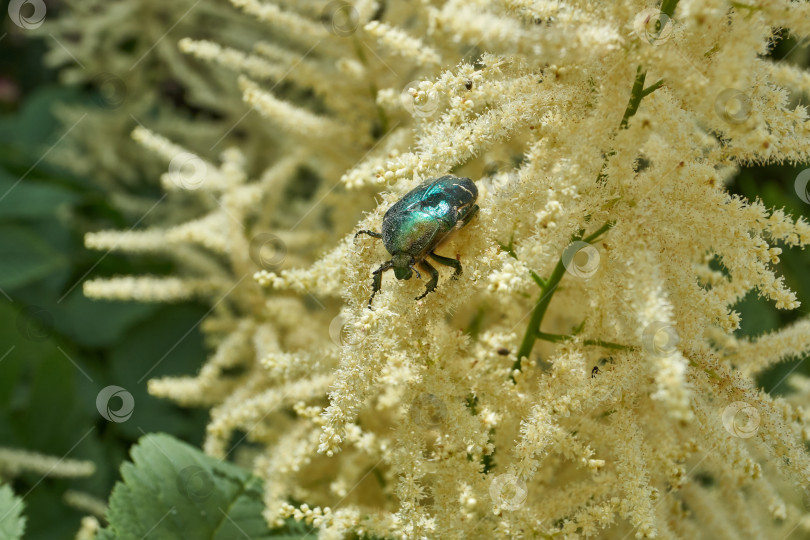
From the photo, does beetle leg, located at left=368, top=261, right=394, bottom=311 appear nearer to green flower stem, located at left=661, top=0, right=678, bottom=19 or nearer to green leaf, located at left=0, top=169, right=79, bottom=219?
green flower stem, located at left=661, top=0, right=678, bottom=19

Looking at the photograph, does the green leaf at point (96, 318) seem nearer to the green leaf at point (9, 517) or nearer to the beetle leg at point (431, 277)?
the green leaf at point (9, 517)

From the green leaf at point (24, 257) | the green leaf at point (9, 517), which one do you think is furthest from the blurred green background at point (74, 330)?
the green leaf at point (9, 517)

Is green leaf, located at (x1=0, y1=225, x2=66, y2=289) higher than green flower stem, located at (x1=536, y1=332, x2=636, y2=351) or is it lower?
lower

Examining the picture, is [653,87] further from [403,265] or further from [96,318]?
[96,318]

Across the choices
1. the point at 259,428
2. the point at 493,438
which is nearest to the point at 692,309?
the point at 493,438

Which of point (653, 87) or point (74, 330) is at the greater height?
point (653, 87)

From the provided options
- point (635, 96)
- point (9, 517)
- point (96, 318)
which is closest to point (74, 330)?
point (96, 318)

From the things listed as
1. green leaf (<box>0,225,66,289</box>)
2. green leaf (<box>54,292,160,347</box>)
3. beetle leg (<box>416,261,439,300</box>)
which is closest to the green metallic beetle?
beetle leg (<box>416,261,439,300</box>)
